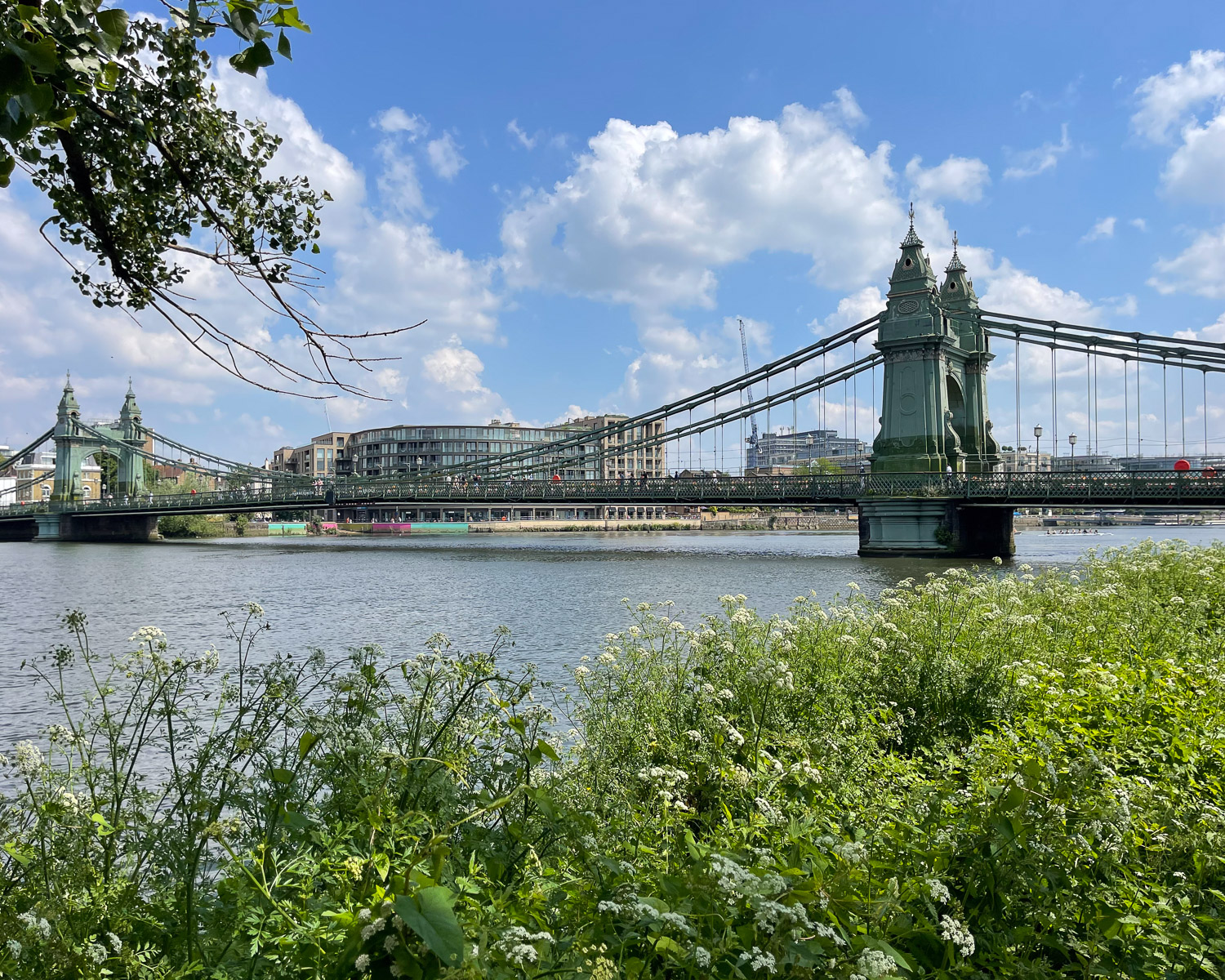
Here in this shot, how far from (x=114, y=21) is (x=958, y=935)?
4.29 meters

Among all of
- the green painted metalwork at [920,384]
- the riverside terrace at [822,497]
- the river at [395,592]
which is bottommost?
the river at [395,592]

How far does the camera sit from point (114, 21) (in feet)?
9.29

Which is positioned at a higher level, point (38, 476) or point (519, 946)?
point (38, 476)

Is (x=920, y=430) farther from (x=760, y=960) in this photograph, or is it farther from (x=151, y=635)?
(x=760, y=960)

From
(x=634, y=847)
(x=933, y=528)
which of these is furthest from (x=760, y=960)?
(x=933, y=528)

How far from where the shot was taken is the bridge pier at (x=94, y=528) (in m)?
69.4

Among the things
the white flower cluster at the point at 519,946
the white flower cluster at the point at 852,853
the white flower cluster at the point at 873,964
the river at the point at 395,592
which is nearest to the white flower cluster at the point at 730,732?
the white flower cluster at the point at 852,853

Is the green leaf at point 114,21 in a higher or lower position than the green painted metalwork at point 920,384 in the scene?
lower

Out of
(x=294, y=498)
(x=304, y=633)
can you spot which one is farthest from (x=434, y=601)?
(x=294, y=498)

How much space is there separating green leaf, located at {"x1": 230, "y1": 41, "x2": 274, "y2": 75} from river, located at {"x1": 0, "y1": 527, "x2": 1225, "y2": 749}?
Answer: 27.6 ft

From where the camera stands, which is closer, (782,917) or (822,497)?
(782,917)

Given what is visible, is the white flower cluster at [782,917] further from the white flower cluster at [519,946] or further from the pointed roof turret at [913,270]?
the pointed roof turret at [913,270]

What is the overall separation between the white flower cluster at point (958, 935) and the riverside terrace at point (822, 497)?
36405mm

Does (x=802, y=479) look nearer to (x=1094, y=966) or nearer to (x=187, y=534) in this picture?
(x=1094, y=966)
